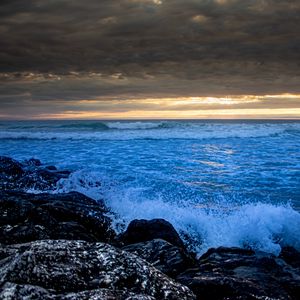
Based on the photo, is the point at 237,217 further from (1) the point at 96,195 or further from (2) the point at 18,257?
(2) the point at 18,257

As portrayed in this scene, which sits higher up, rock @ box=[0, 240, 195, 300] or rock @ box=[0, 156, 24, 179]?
rock @ box=[0, 240, 195, 300]

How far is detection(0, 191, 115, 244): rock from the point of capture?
18.0 feet

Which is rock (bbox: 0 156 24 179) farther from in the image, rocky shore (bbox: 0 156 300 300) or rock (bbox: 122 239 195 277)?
rock (bbox: 122 239 195 277)

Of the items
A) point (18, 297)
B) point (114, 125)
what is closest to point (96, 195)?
point (18, 297)

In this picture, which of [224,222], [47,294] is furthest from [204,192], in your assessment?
[47,294]

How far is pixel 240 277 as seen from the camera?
4.25 m

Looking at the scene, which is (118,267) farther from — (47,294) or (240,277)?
(240,277)

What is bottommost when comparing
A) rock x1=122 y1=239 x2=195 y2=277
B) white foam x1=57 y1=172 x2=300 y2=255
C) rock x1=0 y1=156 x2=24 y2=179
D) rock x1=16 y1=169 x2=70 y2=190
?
white foam x1=57 y1=172 x2=300 y2=255

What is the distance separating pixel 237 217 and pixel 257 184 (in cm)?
485

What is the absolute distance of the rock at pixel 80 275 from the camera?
8.47 ft

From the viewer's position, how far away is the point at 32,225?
18.9 ft

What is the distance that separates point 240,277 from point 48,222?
363 cm

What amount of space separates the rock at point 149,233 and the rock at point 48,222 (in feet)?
1.91

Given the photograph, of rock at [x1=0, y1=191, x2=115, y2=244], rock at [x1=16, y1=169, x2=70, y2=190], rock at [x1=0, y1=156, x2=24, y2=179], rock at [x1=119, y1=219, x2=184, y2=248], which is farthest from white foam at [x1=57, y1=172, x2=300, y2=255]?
rock at [x1=0, y1=156, x2=24, y2=179]
